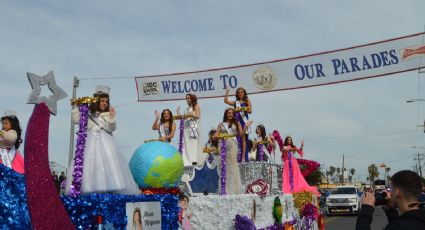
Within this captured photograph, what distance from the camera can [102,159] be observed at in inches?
203

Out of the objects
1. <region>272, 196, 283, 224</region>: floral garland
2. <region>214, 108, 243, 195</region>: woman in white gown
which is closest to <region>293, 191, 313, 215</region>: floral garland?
<region>272, 196, 283, 224</region>: floral garland

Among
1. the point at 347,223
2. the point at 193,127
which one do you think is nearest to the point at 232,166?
the point at 193,127

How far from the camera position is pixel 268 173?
9516 millimetres

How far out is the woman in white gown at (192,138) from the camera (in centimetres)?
982

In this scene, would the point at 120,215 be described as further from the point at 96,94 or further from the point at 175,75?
the point at 175,75

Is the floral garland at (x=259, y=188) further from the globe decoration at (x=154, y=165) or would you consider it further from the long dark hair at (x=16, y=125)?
the long dark hair at (x=16, y=125)

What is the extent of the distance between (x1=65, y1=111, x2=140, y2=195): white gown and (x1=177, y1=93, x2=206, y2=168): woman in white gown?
13.9 ft

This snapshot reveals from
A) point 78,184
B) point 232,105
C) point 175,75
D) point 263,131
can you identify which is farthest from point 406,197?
point 175,75

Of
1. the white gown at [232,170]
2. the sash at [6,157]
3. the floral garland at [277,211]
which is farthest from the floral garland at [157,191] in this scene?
the floral garland at [277,211]

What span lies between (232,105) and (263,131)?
1.43 meters

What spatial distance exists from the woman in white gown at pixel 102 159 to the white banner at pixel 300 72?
8213 mm

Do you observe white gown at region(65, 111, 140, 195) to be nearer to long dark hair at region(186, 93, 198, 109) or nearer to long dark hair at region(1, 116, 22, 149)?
long dark hair at region(1, 116, 22, 149)

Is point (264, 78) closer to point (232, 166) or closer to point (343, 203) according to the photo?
point (232, 166)

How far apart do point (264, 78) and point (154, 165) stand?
8462 millimetres
